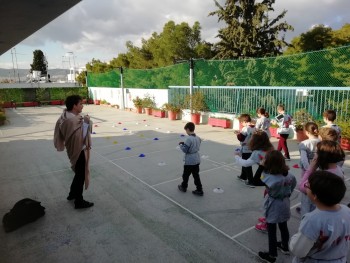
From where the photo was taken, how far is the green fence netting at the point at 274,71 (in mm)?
9453

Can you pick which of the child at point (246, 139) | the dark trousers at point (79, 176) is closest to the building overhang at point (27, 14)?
the dark trousers at point (79, 176)

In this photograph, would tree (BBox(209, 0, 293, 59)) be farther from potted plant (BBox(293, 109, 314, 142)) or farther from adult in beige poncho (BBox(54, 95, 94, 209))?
adult in beige poncho (BBox(54, 95, 94, 209))

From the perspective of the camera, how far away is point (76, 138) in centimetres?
440

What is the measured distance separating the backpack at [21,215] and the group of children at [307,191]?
8.44 ft

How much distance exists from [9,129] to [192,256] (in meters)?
13.3

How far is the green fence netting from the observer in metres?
9.45

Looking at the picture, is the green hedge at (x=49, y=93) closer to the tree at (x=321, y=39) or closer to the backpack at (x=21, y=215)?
the tree at (x=321, y=39)

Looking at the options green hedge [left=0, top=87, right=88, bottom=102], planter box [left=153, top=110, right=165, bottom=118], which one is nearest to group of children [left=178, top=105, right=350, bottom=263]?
planter box [left=153, top=110, right=165, bottom=118]

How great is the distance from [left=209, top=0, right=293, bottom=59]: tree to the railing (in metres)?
8.15

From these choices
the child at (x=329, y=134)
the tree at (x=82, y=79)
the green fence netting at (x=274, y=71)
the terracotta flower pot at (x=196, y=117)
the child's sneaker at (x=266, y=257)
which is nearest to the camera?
the child's sneaker at (x=266, y=257)

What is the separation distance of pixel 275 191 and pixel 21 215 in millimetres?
3692

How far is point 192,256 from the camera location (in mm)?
3252

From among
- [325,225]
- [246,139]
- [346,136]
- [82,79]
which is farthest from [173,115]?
[82,79]

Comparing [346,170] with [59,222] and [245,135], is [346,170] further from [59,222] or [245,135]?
[59,222]
